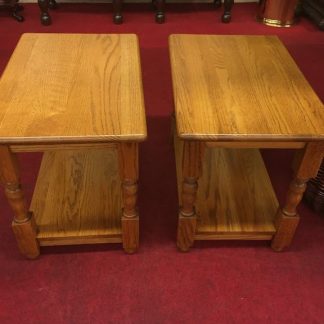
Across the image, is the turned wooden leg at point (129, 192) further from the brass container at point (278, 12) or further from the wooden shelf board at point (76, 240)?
the brass container at point (278, 12)

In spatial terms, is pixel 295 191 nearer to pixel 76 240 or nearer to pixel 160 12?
pixel 76 240

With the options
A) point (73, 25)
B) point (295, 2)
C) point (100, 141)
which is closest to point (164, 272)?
point (100, 141)

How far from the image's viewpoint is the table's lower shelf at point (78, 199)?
1.11 meters

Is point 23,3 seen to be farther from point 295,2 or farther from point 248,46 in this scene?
point 248,46

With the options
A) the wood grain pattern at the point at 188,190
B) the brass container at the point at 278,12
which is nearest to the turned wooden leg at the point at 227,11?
the brass container at the point at 278,12

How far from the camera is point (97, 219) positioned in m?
1.14

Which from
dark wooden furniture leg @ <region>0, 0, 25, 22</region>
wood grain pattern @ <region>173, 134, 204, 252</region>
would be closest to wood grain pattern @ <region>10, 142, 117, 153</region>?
wood grain pattern @ <region>173, 134, 204, 252</region>

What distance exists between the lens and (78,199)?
47.8 inches

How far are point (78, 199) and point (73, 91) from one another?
0.39 meters

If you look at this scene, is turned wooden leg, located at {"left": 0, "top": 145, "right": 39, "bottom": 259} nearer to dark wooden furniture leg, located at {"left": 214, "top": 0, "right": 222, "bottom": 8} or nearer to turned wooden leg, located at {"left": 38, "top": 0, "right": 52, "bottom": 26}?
turned wooden leg, located at {"left": 38, "top": 0, "right": 52, "bottom": 26}

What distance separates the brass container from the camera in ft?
8.70

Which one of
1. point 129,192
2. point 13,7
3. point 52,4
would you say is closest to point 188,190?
point 129,192

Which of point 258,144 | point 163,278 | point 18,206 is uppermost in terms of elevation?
point 258,144

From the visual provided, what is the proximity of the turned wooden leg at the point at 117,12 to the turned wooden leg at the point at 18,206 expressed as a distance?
197cm
